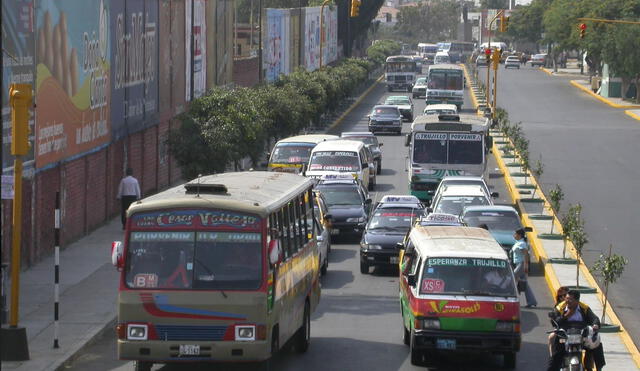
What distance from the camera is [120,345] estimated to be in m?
16.0

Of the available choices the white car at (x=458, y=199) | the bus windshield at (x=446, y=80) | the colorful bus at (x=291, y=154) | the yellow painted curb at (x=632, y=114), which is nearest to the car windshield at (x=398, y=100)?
the bus windshield at (x=446, y=80)

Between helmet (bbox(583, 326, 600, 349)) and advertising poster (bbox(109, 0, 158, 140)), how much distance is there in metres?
21.5

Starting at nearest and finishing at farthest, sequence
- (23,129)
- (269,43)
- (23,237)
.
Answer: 1. (23,129)
2. (23,237)
3. (269,43)

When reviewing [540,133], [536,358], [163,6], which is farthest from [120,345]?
[540,133]

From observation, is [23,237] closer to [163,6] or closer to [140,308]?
[140,308]

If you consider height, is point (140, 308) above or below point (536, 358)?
above

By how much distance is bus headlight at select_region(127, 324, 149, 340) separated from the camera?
15.9 meters

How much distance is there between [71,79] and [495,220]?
10.4 meters

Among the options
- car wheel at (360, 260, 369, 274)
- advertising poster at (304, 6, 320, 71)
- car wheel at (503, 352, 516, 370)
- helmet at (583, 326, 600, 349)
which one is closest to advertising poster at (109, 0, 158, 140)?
car wheel at (360, 260, 369, 274)

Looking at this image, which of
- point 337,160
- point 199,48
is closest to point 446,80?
point 199,48

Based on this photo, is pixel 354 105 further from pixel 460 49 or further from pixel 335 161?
pixel 460 49

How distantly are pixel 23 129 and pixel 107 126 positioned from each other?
16528 mm

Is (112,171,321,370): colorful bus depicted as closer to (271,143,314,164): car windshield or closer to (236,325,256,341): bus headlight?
(236,325,256,341): bus headlight

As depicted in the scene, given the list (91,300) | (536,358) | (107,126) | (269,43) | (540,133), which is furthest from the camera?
(269,43)
